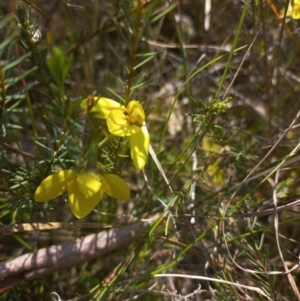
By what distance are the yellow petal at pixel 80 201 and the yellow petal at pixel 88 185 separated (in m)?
0.04

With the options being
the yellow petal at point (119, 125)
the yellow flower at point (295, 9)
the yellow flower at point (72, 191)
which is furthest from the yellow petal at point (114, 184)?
the yellow flower at point (295, 9)

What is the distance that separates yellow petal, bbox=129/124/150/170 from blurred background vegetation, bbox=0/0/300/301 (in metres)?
0.06

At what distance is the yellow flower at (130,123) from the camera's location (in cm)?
104

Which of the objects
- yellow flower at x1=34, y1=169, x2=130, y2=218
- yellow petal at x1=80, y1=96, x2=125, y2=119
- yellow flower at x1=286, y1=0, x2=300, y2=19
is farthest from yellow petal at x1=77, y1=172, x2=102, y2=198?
yellow flower at x1=286, y1=0, x2=300, y2=19

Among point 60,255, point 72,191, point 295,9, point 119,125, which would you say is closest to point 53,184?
point 72,191

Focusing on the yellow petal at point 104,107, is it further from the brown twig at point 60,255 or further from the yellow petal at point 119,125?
the brown twig at point 60,255

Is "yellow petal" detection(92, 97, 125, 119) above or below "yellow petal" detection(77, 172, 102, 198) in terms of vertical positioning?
above

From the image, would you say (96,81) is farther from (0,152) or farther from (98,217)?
(0,152)

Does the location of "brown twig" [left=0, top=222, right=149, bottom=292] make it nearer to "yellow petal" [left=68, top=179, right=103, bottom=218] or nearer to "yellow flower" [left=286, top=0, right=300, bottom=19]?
"yellow petal" [left=68, top=179, right=103, bottom=218]

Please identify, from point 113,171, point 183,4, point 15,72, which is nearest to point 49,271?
point 113,171

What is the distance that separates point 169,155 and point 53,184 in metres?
0.89

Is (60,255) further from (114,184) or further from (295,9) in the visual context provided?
(295,9)

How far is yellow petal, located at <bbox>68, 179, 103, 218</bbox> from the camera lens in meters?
1.08

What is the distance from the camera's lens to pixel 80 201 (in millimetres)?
1086
